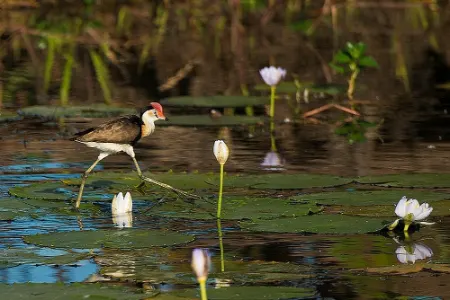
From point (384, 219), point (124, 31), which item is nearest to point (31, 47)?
point (124, 31)

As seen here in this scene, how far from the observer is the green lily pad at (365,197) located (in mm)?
7602

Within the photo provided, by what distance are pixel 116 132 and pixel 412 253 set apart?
2.38 meters

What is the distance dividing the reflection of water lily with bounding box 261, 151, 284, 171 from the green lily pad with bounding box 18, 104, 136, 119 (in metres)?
2.41

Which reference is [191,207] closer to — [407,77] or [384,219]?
[384,219]

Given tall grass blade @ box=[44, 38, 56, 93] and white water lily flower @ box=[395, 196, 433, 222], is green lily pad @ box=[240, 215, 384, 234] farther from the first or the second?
tall grass blade @ box=[44, 38, 56, 93]

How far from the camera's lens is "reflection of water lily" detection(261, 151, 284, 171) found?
9.25 metres

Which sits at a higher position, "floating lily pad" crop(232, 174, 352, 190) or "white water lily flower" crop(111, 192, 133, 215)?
"floating lily pad" crop(232, 174, 352, 190)

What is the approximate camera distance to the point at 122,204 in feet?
23.5

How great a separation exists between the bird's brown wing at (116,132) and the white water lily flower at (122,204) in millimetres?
688

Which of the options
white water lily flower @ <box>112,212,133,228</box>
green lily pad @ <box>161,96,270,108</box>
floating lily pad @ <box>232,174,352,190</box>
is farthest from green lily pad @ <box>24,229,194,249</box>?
green lily pad @ <box>161,96,270,108</box>

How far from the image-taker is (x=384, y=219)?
7172mm

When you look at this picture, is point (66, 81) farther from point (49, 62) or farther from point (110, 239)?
point (110, 239)

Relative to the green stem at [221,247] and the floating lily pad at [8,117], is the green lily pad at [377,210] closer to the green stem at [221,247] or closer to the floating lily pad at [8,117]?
the green stem at [221,247]

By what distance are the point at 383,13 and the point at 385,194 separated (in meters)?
17.5
